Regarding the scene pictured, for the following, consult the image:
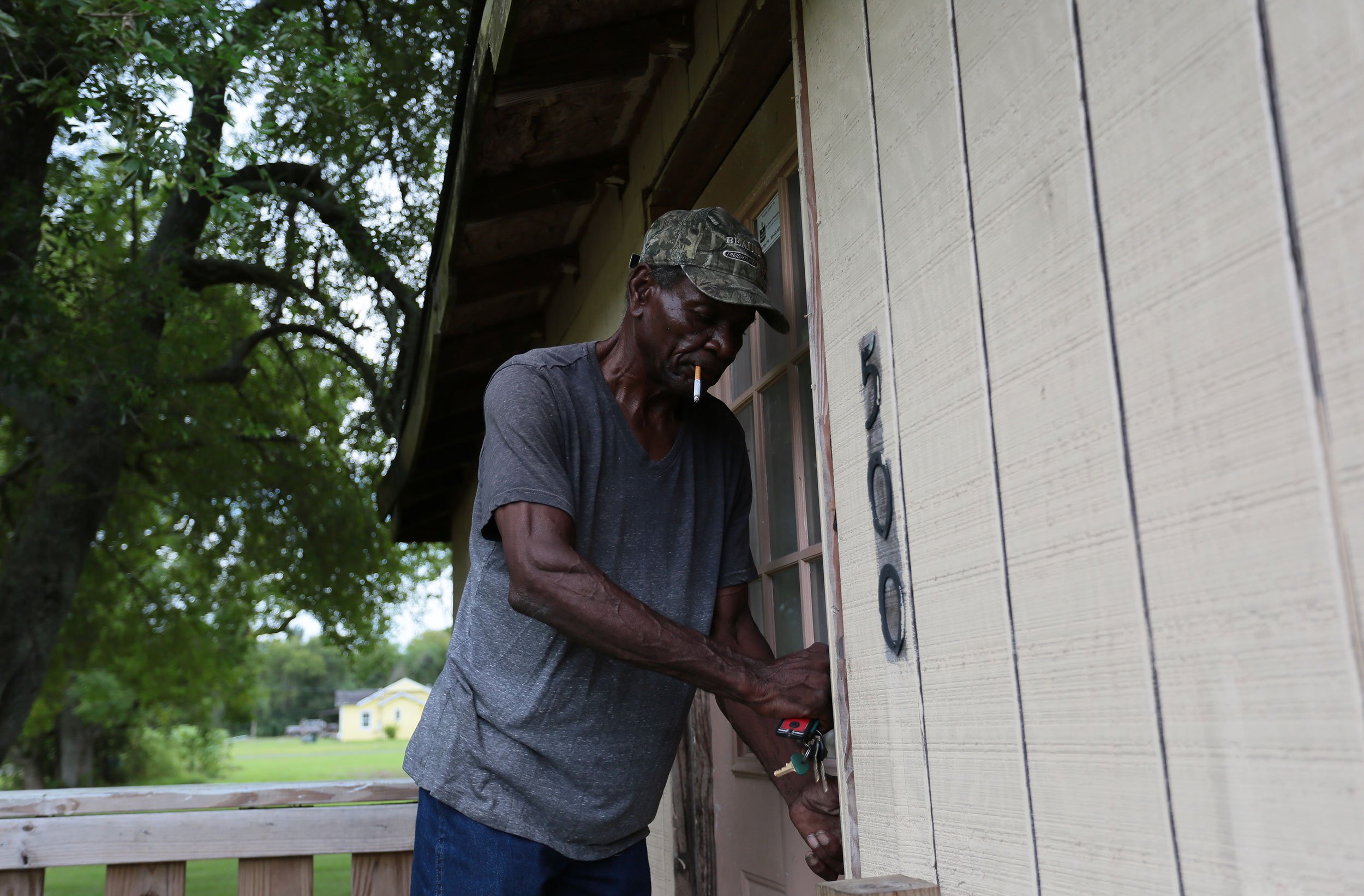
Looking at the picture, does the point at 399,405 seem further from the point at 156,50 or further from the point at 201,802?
the point at 201,802

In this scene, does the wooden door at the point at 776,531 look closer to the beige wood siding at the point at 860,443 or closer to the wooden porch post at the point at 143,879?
the beige wood siding at the point at 860,443

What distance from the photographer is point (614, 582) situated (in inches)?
65.2

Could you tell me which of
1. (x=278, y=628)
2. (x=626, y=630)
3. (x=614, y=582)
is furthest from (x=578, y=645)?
(x=278, y=628)

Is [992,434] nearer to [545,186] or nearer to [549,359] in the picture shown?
[549,359]

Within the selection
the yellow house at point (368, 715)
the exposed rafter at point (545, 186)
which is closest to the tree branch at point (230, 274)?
the exposed rafter at point (545, 186)

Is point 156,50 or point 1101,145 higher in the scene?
point 156,50

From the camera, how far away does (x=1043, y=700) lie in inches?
38.0

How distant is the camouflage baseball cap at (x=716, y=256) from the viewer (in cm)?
175

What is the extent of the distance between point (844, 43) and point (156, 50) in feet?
12.4

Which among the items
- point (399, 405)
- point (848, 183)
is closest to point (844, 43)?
point (848, 183)

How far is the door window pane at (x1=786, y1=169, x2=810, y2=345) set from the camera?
7.13 ft

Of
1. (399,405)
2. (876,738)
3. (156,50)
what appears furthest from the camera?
(399,405)

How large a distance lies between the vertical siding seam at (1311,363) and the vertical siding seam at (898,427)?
571 mm

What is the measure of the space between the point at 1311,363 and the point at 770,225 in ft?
5.78
